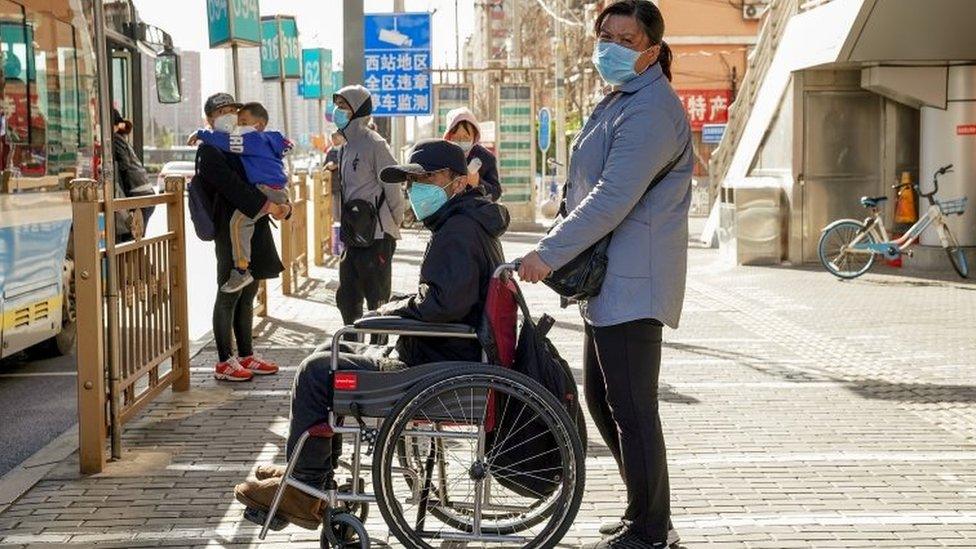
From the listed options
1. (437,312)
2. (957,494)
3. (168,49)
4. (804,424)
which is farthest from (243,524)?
(168,49)

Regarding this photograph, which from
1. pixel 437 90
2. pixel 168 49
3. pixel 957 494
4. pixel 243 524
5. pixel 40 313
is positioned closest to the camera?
pixel 243 524

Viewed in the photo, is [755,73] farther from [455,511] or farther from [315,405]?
[315,405]

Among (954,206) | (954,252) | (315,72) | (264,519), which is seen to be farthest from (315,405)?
(315,72)

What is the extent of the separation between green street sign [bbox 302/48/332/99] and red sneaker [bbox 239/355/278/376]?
23.7 metres

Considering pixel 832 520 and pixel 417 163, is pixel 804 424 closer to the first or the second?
pixel 832 520

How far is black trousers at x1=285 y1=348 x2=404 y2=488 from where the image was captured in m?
4.95

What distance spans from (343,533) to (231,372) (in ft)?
14.6

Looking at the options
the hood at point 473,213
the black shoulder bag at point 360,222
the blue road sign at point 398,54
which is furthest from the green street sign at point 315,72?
the hood at point 473,213

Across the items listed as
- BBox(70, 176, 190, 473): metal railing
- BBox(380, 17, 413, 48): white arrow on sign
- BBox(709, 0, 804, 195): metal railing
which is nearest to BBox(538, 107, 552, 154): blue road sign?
BBox(709, 0, 804, 195): metal railing

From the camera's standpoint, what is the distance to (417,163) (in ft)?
17.2

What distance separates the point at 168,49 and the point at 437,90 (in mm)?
15543

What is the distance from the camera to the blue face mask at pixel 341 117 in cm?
935

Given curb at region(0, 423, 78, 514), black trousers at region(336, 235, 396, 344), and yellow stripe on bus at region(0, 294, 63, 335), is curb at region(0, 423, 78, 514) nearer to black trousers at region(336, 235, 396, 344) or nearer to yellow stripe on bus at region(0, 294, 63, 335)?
yellow stripe on bus at region(0, 294, 63, 335)

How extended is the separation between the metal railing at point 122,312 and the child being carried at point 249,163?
57 centimetres
